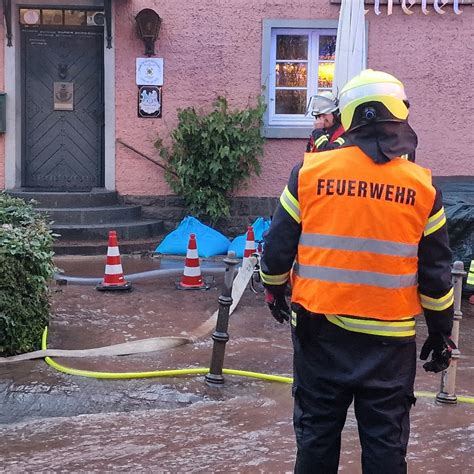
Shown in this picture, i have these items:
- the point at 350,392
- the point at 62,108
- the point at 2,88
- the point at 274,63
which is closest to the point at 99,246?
the point at 62,108

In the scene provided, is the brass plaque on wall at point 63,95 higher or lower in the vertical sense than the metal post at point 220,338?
higher

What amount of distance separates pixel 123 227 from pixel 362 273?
25.4 feet

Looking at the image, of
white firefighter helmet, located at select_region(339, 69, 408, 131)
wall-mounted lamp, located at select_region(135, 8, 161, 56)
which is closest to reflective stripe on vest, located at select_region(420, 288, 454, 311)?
white firefighter helmet, located at select_region(339, 69, 408, 131)

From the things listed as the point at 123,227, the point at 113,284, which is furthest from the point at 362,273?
the point at 123,227

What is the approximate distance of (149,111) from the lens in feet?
36.6

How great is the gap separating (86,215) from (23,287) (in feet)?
17.0

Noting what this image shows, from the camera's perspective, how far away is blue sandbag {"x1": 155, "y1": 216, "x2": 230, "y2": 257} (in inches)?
403

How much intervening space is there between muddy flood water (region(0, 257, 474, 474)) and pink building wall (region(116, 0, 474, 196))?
497cm

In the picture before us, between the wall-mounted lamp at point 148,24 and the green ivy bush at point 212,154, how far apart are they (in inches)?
42.8

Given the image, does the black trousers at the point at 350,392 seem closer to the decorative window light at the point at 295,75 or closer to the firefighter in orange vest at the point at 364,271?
the firefighter in orange vest at the point at 364,271

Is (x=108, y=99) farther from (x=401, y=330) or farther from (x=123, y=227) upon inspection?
(x=401, y=330)

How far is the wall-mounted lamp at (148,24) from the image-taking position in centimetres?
1077

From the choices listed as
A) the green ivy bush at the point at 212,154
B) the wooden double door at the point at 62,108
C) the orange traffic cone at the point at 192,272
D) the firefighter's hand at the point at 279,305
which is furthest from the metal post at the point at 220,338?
the wooden double door at the point at 62,108

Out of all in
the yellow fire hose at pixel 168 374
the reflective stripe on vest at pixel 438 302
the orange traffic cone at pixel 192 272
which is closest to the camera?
the reflective stripe on vest at pixel 438 302
